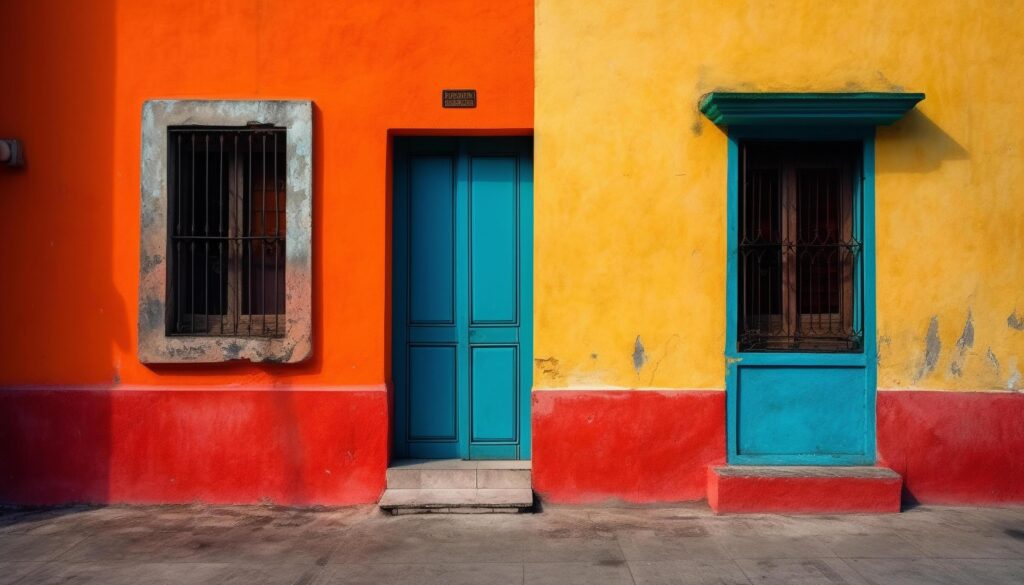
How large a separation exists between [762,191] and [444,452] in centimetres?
310

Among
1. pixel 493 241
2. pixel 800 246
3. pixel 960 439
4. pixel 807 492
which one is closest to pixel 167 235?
pixel 493 241

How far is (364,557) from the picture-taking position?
5516mm

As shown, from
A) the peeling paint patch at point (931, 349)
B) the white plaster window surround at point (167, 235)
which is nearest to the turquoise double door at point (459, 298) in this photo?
the white plaster window surround at point (167, 235)

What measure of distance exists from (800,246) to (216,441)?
4505 millimetres

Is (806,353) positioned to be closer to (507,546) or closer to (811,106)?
(811,106)

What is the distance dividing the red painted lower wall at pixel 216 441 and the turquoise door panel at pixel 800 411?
8.68 feet

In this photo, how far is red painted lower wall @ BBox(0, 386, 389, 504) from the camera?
6582 millimetres

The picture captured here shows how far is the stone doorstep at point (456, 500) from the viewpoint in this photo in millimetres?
6336

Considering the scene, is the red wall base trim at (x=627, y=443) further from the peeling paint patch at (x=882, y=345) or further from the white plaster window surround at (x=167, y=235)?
the white plaster window surround at (x=167, y=235)

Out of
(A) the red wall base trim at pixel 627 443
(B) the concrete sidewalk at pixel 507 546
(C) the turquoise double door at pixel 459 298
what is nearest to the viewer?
(B) the concrete sidewalk at pixel 507 546

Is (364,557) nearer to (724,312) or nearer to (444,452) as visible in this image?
(444,452)

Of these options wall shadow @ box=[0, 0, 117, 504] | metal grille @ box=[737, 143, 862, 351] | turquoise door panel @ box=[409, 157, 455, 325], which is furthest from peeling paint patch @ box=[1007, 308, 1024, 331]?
wall shadow @ box=[0, 0, 117, 504]

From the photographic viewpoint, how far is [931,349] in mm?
6586

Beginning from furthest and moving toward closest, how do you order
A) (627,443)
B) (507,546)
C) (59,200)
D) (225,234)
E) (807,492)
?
1. (225,234)
2. (59,200)
3. (627,443)
4. (807,492)
5. (507,546)
